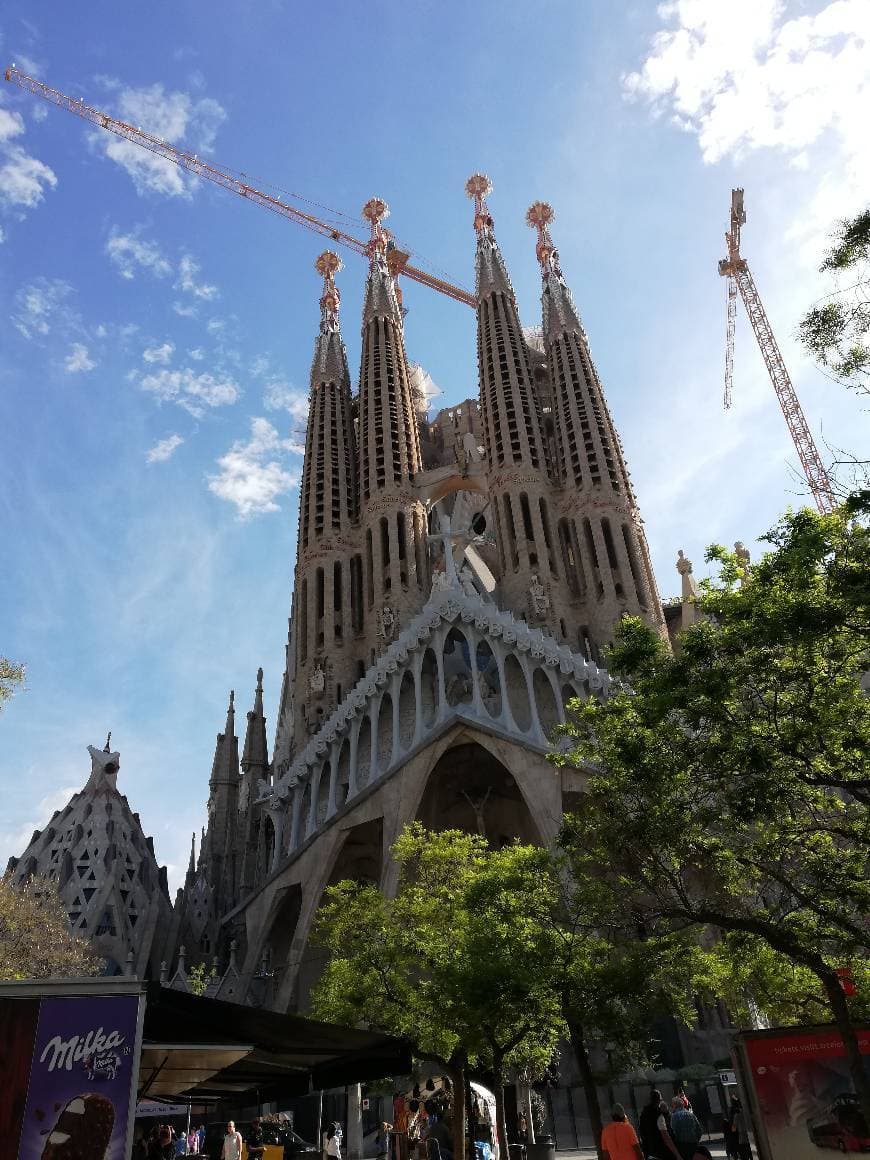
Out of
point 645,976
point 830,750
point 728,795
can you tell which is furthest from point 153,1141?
point 830,750

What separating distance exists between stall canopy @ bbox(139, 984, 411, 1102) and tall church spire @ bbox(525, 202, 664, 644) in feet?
93.3

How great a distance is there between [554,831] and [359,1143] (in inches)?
423

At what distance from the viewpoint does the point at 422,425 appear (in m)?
59.1

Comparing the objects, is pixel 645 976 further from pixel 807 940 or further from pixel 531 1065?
pixel 531 1065

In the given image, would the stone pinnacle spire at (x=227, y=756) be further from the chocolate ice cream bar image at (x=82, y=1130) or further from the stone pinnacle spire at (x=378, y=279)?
the chocolate ice cream bar image at (x=82, y=1130)

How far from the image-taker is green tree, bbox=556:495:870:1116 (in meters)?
11.0

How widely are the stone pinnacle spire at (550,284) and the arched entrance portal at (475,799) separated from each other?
973 inches

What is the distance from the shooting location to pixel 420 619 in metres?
33.8

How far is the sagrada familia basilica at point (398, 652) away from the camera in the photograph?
3222 cm

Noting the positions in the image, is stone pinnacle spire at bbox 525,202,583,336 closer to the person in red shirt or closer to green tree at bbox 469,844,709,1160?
green tree at bbox 469,844,709,1160

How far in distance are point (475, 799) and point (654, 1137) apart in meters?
25.8

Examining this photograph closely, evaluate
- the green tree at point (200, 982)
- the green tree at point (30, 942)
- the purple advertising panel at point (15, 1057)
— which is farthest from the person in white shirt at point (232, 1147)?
the green tree at point (200, 982)

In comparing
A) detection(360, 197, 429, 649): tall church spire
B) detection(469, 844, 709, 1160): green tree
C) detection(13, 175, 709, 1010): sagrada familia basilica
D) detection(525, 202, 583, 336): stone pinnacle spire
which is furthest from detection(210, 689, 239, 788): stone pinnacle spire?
detection(469, 844, 709, 1160): green tree

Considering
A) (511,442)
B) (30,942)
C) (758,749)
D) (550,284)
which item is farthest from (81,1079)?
(550,284)
